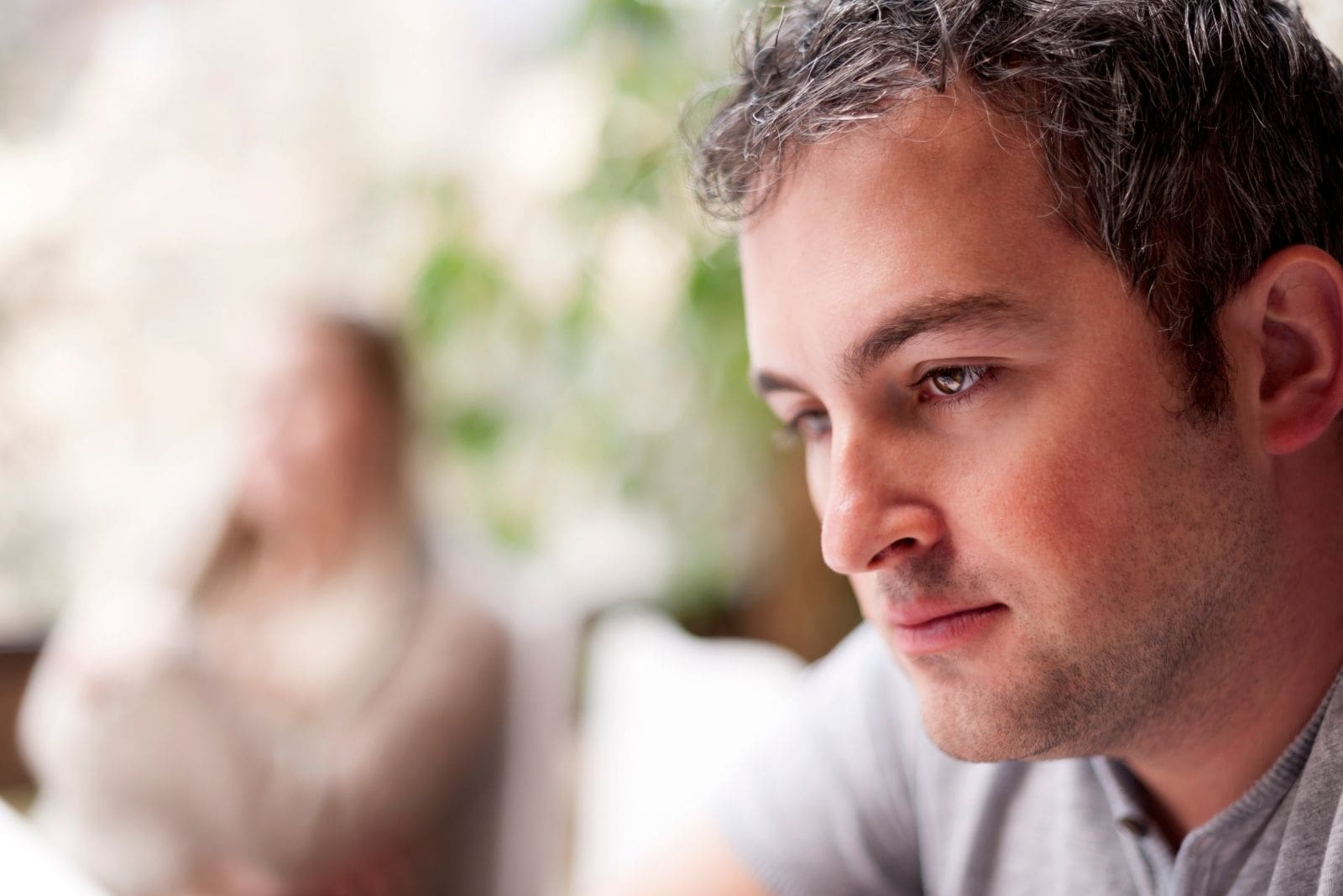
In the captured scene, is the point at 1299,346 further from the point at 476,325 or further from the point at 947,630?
the point at 476,325

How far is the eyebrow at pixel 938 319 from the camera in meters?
0.75

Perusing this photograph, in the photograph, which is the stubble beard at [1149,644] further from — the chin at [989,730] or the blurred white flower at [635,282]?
the blurred white flower at [635,282]

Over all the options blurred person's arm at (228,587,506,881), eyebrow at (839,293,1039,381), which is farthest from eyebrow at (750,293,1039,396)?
blurred person's arm at (228,587,506,881)

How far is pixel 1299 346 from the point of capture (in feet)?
2.58

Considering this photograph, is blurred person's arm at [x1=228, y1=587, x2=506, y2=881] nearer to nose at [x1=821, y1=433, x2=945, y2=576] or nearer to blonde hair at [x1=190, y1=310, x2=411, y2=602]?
blonde hair at [x1=190, y1=310, x2=411, y2=602]

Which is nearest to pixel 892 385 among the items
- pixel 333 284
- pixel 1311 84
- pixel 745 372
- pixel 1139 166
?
pixel 1139 166

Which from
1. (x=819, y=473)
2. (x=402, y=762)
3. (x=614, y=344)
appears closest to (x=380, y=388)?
(x=614, y=344)

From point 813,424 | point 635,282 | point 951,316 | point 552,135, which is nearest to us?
point 951,316

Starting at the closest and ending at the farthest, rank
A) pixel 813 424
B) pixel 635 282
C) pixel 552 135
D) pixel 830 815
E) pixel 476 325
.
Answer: pixel 813 424, pixel 830 815, pixel 635 282, pixel 552 135, pixel 476 325

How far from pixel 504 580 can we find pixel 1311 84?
73.0 inches

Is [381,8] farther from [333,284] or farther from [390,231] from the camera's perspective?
[333,284]

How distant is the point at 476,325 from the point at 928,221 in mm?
1610

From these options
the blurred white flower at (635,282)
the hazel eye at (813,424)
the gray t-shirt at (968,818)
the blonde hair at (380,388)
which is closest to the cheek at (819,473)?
the hazel eye at (813,424)

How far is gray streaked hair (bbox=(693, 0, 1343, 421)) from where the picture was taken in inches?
29.7
